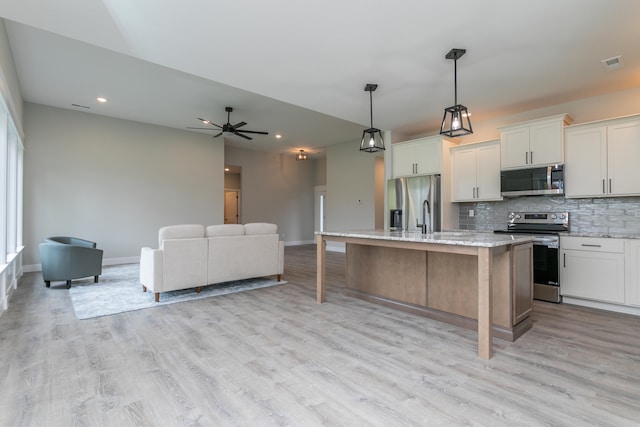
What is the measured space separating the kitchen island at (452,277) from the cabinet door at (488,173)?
180 cm

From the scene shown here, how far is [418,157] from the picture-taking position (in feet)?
18.6

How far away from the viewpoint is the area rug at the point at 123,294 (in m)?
3.67

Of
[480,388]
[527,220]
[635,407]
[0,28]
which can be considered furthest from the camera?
[527,220]

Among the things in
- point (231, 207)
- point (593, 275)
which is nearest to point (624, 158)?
point (593, 275)

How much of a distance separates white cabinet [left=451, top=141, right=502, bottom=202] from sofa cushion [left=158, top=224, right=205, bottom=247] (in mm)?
4222

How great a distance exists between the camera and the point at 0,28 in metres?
3.27

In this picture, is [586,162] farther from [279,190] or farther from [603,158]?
[279,190]

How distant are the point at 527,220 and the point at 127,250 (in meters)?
7.88

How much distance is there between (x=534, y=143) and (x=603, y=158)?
0.78m

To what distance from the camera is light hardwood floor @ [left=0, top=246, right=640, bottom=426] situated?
173cm

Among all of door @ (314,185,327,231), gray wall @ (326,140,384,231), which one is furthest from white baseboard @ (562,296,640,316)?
door @ (314,185,327,231)

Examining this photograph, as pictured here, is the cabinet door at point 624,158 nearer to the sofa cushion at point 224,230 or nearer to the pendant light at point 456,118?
the pendant light at point 456,118

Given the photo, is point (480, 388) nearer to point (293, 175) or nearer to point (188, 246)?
point (188, 246)

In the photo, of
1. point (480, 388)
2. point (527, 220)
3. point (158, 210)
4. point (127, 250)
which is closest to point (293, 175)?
point (158, 210)
